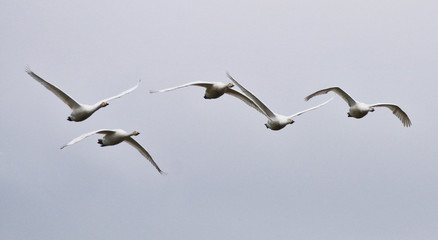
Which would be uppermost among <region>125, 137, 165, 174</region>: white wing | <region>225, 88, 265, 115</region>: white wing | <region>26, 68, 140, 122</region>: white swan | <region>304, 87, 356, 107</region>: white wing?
<region>304, 87, 356, 107</region>: white wing

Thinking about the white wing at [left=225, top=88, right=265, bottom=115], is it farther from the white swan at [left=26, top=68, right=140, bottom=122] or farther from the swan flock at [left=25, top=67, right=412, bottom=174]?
the white swan at [left=26, top=68, right=140, bottom=122]

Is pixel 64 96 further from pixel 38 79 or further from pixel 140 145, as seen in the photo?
Result: pixel 140 145

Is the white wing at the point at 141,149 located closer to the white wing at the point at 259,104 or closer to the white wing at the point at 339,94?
the white wing at the point at 259,104

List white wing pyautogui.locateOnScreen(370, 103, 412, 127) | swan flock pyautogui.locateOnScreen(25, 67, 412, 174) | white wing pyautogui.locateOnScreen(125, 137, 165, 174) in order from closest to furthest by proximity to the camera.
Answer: swan flock pyautogui.locateOnScreen(25, 67, 412, 174)
white wing pyautogui.locateOnScreen(125, 137, 165, 174)
white wing pyautogui.locateOnScreen(370, 103, 412, 127)

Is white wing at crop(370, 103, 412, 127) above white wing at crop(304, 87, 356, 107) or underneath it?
underneath

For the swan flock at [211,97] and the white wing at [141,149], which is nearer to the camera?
the swan flock at [211,97]

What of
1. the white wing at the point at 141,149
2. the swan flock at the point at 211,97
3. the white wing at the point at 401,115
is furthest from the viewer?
the white wing at the point at 401,115

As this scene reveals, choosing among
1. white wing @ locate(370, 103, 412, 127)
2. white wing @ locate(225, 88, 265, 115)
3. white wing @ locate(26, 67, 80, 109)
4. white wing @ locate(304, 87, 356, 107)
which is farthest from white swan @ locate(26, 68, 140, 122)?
white wing @ locate(370, 103, 412, 127)

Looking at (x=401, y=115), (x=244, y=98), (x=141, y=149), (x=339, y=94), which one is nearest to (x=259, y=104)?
(x=244, y=98)

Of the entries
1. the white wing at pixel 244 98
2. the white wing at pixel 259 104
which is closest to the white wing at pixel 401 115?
the white wing at pixel 259 104

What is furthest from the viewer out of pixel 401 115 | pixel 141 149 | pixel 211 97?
pixel 401 115

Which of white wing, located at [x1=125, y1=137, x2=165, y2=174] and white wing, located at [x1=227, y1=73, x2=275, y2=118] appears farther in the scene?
white wing, located at [x1=125, y1=137, x2=165, y2=174]

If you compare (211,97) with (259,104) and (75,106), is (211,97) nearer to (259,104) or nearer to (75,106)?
(259,104)

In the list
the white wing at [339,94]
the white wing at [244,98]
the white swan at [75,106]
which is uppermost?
the white wing at [339,94]
